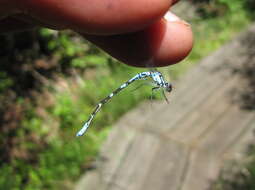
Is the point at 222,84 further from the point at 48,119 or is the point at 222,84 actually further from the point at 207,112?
the point at 48,119

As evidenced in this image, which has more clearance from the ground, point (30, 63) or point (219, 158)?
point (30, 63)

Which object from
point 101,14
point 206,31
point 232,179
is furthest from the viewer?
point 206,31

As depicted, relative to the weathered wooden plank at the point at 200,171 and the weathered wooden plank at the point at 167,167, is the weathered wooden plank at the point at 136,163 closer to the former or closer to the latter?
the weathered wooden plank at the point at 167,167

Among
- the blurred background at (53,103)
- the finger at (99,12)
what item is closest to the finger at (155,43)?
the finger at (99,12)

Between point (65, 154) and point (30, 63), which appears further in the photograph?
point (30, 63)

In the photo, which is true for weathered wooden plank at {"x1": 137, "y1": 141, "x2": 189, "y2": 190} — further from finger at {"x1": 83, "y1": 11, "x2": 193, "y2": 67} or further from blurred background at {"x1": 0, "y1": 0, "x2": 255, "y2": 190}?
finger at {"x1": 83, "y1": 11, "x2": 193, "y2": 67}

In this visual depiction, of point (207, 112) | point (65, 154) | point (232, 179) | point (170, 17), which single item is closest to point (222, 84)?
point (207, 112)

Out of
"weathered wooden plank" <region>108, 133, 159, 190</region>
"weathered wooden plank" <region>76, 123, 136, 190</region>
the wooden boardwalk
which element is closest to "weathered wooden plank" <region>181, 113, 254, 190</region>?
the wooden boardwalk

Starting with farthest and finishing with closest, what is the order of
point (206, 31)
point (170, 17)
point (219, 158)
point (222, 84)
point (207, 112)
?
point (206, 31), point (222, 84), point (207, 112), point (219, 158), point (170, 17)

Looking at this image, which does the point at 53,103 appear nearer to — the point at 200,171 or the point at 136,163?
the point at 136,163
